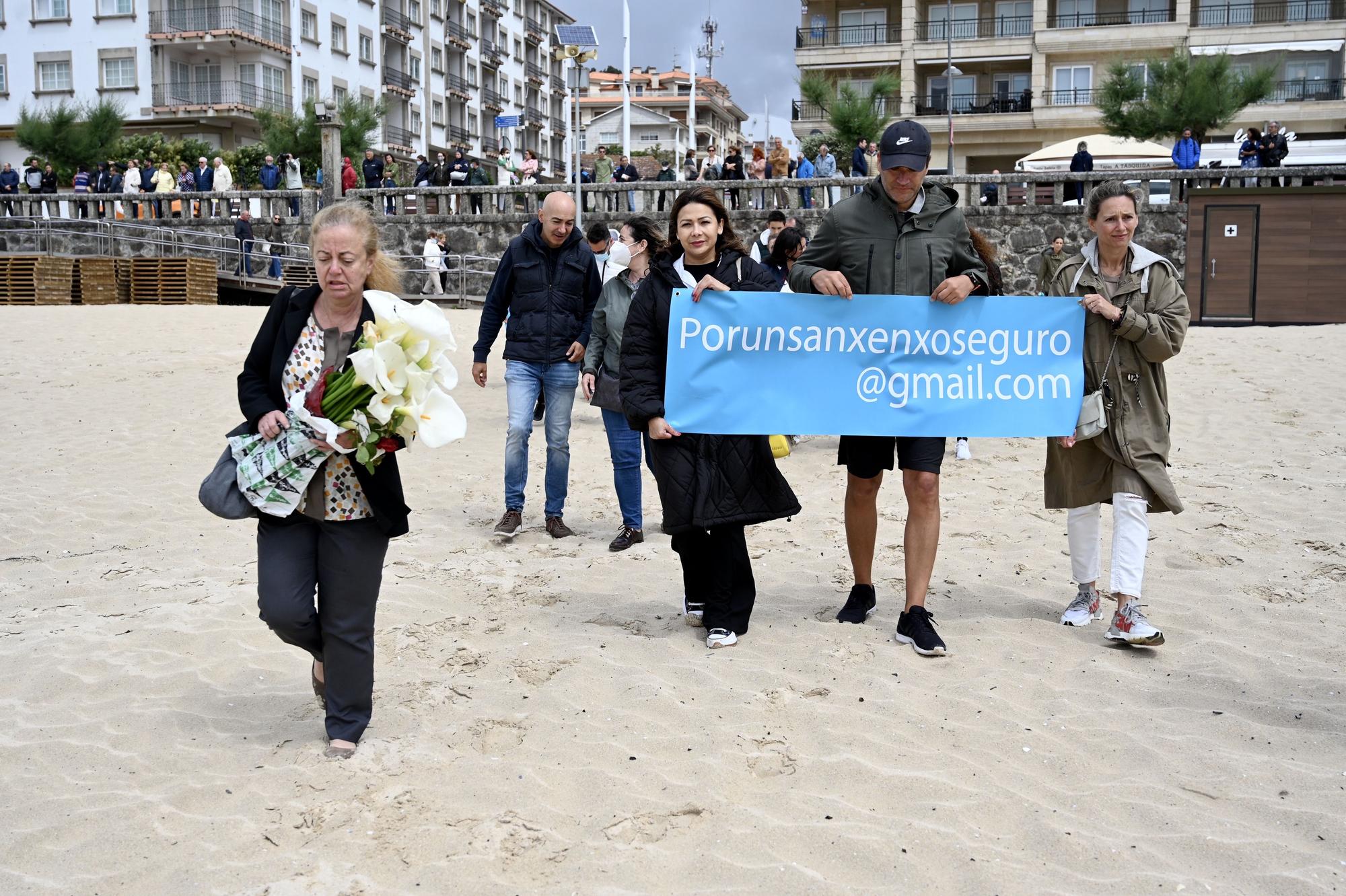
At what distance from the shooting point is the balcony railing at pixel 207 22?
49.7m

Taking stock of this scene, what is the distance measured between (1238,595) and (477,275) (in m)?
24.5

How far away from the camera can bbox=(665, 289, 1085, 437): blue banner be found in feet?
17.7

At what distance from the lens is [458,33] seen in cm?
6912

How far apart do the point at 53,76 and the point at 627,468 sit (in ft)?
178

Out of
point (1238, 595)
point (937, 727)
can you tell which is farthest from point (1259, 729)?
point (1238, 595)

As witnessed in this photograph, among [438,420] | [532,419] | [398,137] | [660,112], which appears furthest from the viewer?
[660,112]

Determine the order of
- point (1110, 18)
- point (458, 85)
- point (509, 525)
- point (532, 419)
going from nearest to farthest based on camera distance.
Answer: point (532, 419) → point (509, 525) → point (1110, 18) → point (458, 85)

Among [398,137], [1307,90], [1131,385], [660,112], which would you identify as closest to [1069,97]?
[1307,90]

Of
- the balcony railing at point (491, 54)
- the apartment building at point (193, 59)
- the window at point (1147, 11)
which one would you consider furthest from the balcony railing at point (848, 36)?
the balcony railing at point (491, 54)

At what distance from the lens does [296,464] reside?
3.96 metres

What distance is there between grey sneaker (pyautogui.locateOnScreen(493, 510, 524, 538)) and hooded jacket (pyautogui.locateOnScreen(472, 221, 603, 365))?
3.37 ft

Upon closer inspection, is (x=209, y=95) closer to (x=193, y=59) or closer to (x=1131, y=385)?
(x=193, y=59)

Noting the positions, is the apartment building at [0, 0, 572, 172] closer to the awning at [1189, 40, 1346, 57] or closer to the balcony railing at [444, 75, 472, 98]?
the balcony railing at [444, 75, 472, 98]

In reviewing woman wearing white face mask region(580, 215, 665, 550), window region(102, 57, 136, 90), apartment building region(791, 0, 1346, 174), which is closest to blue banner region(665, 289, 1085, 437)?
woman wearing white face mask region(580, 215, 665, 550)
